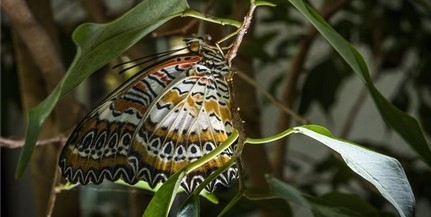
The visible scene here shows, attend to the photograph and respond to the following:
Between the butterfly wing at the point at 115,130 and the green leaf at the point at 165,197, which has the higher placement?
the butterfly wing at the point at 115,130

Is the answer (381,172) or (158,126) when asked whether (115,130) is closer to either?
(158,126)

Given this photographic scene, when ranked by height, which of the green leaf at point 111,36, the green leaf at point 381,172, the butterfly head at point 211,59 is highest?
the green leaf at point 111,36

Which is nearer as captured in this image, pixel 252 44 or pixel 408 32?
pixel 252 44

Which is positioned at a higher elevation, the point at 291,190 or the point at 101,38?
the point at 101,38

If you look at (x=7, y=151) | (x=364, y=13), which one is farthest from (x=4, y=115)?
(x=364, y=13)

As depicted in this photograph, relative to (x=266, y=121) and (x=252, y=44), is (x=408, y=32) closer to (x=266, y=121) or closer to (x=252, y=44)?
(x=252, y=44)
